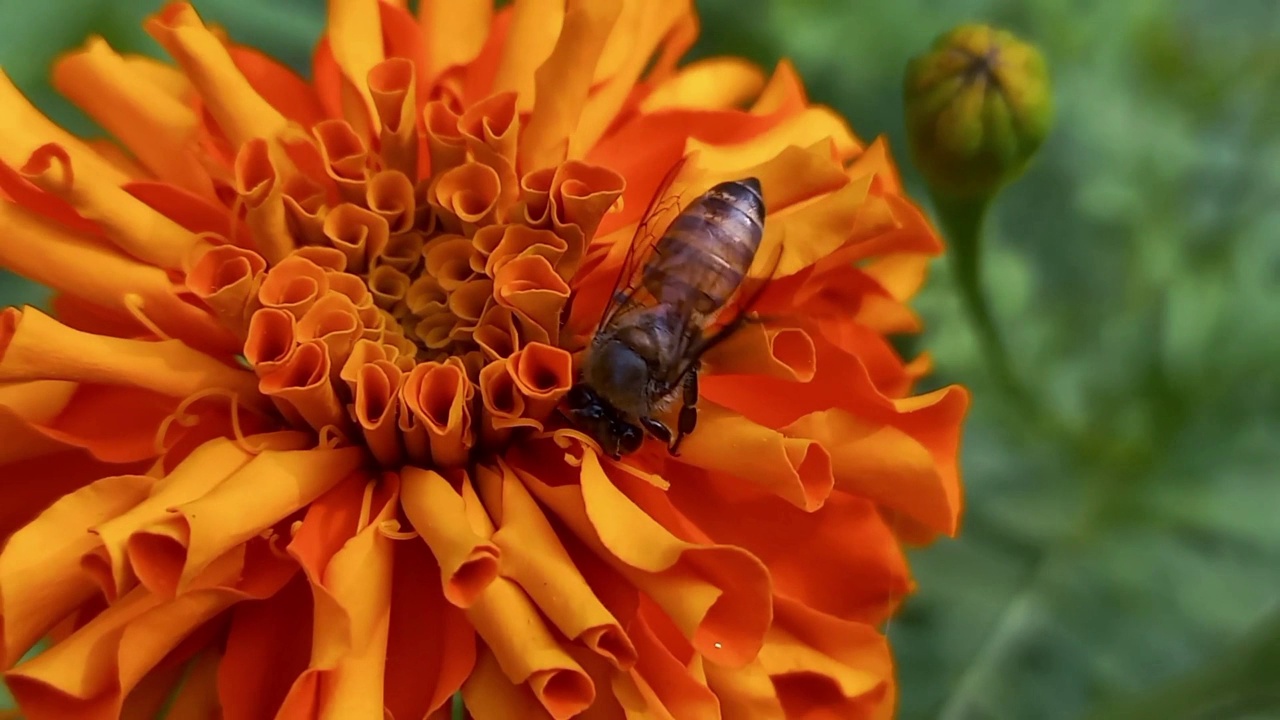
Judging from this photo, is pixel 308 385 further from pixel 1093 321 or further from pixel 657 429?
pixel 1093 321

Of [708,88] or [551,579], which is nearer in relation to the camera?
[551,579]

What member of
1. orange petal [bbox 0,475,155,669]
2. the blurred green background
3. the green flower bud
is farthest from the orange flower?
the blurred green background

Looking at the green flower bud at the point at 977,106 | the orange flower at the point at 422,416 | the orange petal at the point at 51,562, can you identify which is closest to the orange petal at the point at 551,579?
the orange flower at the point at 422,416

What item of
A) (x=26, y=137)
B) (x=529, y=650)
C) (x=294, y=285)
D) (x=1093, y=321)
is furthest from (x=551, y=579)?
(x=1093, y=321)

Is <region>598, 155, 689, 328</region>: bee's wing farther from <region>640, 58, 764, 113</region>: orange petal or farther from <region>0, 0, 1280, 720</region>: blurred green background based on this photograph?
<region>0, 0, 1280, 720</region>: blurred green background

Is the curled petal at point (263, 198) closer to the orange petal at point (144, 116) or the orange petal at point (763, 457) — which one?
the orange petal at point (144, 116)
